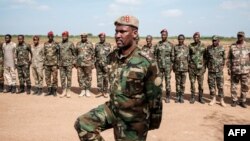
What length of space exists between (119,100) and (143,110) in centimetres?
32

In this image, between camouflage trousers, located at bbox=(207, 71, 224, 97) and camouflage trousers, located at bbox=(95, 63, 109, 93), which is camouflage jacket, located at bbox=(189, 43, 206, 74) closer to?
camouflage trousers, located at bbox=(207, 71, 224, 97)

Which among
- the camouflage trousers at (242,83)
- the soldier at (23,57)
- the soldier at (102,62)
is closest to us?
the camouflage trousers at (242,83)

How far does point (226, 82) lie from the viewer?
50.0 ft

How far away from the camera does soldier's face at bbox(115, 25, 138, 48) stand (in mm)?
3670

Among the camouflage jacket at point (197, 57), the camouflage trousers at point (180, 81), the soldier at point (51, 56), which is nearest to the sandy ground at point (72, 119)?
the camouflage trousers at point (180, 81)

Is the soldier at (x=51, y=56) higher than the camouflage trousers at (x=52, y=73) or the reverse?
higher

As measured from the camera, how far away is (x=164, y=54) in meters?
10.7

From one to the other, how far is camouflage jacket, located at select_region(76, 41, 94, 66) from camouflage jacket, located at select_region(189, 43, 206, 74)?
364cm

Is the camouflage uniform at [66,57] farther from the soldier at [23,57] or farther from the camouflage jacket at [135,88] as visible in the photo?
the camouflage jacket at [135,88]

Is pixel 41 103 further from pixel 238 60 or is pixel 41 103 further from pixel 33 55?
pixel 238 60

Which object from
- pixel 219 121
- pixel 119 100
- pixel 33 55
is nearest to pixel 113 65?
pixel 119 100

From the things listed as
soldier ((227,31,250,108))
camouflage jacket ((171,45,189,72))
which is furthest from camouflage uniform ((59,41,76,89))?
soldier ((227,31,250,108))

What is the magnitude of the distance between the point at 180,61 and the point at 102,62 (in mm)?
2878

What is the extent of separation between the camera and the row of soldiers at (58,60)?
446 inches
